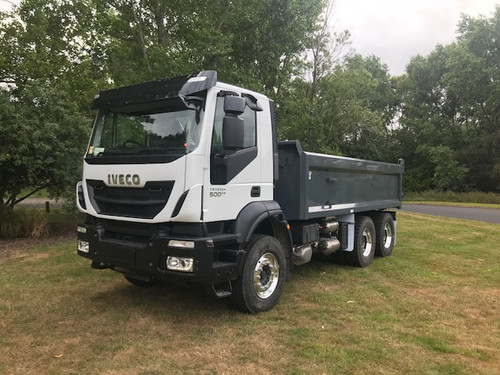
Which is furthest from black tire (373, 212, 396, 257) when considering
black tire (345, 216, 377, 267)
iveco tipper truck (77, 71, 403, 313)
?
iveco tipper truck (77, 71, 403, 313)

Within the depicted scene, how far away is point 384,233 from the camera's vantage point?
8328 mm

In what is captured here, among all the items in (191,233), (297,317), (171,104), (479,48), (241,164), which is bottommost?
(297,317)

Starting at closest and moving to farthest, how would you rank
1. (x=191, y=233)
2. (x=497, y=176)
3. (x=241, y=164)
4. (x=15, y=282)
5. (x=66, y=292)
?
(x=191, y=233) → (x=241, y=164) → (x=66, y=292) → (x=15, y=282) → (x=497, y=176)

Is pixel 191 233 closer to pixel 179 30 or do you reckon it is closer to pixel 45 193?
pixel 45 193

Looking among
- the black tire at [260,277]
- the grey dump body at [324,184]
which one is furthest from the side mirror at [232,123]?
the grey dump body at [324,184]

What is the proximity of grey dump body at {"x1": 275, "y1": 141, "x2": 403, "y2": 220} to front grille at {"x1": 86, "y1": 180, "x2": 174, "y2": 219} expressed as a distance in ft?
6.66

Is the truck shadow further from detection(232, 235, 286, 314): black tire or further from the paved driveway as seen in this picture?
the paved driveway

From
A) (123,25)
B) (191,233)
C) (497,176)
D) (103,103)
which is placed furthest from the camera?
(497,176)

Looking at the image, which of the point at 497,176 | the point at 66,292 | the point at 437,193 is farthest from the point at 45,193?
the point at 497,176

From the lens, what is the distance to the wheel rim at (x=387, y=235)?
845 centimetres

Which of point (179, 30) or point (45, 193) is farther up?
point (179, 30)

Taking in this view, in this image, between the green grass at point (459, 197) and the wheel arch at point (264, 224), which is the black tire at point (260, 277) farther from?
the green grass at point (459, 197)

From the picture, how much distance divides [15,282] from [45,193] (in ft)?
16.8

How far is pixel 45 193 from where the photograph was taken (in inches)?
422
